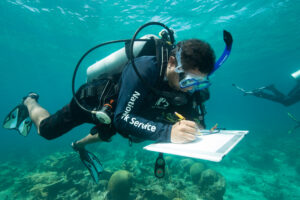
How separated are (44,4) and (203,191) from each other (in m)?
19.5

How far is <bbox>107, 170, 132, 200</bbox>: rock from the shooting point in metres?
5.98

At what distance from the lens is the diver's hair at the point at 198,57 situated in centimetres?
200

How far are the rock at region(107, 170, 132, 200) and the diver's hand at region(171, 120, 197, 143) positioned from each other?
5.11 m

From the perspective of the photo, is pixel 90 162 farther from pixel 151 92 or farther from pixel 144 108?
pixel 151 92

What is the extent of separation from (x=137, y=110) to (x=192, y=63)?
0.91m

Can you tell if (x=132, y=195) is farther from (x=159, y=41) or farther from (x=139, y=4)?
(x=139, y=4)

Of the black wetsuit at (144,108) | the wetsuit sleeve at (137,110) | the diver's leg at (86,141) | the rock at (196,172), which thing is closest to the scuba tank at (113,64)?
the black wetsuit at (144,108)

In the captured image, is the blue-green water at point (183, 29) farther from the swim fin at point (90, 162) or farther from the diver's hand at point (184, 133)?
the diver's hand at point (184, 133)

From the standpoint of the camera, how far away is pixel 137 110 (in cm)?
215

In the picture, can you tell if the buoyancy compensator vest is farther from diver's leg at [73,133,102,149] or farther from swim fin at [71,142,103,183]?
swim fin at [71,142,103,183]

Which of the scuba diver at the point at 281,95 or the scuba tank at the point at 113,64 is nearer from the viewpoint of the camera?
the scuba tank at the point at 113,64

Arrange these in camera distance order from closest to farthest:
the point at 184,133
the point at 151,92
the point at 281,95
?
the point at 184,133 < the point at 151,92 < the point at 281,95

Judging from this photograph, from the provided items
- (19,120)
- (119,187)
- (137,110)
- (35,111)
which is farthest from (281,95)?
(19,120)

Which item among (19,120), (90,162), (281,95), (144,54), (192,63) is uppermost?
(144,54)
